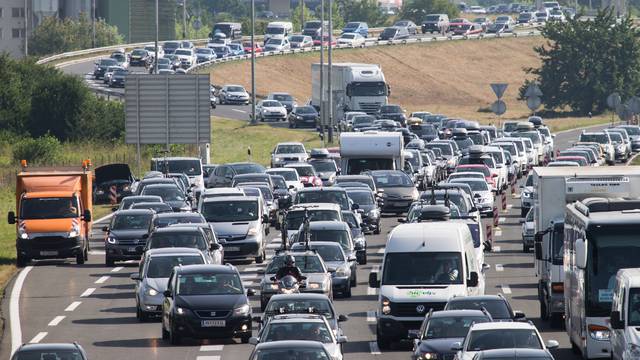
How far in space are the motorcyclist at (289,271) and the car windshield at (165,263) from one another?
71.9 inches

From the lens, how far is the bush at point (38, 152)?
91.0m

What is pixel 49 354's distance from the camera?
25.4 m

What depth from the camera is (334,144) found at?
101 meters

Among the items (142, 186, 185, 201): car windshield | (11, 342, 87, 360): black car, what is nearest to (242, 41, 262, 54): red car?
(142, 186, 185, 201): car windshield

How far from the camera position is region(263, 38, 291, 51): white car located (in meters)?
157

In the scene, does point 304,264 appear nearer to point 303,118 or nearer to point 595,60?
point 303,118

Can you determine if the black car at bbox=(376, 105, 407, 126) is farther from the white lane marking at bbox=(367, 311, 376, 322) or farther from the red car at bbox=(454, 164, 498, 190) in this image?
the white lane marking at bbox=(367, 311, 376, 322)

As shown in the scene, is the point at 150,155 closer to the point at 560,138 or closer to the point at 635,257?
the point at 560,138

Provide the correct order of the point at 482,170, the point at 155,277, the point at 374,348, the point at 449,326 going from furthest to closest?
the point at 482,170, the point at 155,277, the point at 374,348, the point at 449,326

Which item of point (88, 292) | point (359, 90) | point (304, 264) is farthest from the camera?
point (359, 90)

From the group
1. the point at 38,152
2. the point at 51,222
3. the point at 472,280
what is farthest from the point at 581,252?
the point at 38,152

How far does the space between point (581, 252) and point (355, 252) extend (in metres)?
18.9

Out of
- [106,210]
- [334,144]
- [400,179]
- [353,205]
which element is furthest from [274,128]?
[353,205]

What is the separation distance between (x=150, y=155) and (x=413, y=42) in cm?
7856
